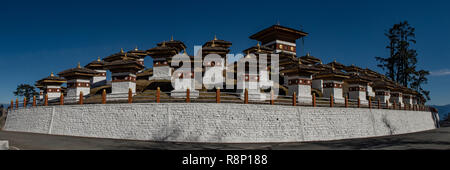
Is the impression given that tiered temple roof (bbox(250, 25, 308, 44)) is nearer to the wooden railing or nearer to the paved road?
the wooden railing

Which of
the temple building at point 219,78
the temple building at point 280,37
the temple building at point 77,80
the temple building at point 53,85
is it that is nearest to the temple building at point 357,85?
the temple building at point 219,78

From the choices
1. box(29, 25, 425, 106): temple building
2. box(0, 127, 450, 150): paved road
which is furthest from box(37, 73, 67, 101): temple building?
box(0, 127, 450, 150): paved road

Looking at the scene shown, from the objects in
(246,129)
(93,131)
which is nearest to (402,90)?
(246,129)

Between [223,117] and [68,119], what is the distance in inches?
449

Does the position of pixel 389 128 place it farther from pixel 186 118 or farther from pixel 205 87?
pixel 186 118

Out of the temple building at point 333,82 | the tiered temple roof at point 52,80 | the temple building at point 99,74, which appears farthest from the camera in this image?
the temple building at point 99,74

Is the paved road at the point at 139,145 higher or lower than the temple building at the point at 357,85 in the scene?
lower

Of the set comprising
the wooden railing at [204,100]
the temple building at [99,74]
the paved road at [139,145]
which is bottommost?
the paved road at [139,145]

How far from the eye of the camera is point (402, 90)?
1359 inches

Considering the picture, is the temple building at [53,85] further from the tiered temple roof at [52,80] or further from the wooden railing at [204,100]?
the wooden railing at [204,100]

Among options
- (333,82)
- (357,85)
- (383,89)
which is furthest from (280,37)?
(333,82)

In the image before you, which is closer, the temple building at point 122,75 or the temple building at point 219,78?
the temple building at point 219,78

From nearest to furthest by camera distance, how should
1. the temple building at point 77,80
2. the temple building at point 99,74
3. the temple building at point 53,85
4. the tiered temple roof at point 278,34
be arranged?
1. the temple building at point 77,80
2. the temple building at point 53,85
3. the temple building at point 99,74
4. the tiered temple roof at point 278,34

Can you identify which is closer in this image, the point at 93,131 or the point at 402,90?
the point at 93,131
